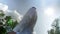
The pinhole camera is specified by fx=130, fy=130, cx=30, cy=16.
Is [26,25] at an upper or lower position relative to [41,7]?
lower

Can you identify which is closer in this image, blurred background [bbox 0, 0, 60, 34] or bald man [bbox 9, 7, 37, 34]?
bald man [bbox 9, 7, 37, 34]

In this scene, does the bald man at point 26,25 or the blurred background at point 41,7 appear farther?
the blurred background at point 41,7

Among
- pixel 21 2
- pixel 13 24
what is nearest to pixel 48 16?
pixel 21 2

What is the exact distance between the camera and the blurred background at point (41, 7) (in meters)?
1.37

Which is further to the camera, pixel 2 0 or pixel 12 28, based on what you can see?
pixel 2 0

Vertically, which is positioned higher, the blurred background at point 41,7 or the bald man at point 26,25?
the blurred background at point 41,7

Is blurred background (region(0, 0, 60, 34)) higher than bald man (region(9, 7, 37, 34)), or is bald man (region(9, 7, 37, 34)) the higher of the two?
blurred background (region(0, 0, 60, 34))

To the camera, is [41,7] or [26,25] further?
[41,7]

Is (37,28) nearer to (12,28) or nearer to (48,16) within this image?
(48,16)

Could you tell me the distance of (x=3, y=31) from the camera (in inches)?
38.6

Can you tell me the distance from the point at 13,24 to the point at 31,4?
1.28ft

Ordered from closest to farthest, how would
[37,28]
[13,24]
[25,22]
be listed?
Result: [25,22] < [13,24] < [37,28]

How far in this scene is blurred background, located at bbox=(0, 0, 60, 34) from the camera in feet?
4.49

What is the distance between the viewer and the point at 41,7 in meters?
1.39
